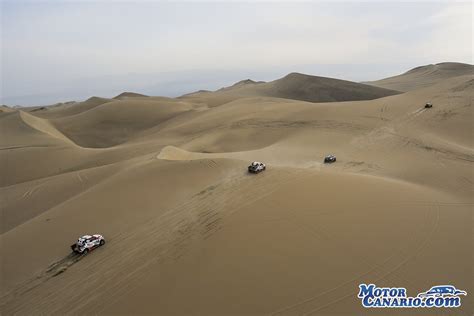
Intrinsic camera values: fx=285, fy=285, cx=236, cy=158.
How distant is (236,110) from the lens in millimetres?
37469

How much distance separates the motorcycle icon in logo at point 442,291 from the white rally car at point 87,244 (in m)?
9.81

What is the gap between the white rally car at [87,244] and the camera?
31.4 ft

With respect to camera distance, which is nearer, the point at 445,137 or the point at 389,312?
the point at 389,312

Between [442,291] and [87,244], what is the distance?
1058 cm

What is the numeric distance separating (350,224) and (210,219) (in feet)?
16.2

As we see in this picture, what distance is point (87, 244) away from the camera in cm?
964

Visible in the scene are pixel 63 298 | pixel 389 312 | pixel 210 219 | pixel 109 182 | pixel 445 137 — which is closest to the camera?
pixel 389 312

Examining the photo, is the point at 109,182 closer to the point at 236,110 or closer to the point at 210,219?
the point at 210,219

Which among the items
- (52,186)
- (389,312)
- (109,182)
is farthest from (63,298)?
(52,186)

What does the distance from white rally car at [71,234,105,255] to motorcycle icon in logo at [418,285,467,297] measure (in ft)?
32.2

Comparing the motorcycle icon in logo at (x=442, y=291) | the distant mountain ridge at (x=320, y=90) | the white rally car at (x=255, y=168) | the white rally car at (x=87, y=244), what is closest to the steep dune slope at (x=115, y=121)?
the distant mountain ridge at (x=320, y=90)

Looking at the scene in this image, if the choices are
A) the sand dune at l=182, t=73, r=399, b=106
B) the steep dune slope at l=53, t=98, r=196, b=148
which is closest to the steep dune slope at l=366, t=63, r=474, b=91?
the sand dune at l=182, t=73, r=399, b=106

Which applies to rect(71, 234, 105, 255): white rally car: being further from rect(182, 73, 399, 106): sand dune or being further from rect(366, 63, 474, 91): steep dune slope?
rect(366, 63, 474, 91): steep dune slope

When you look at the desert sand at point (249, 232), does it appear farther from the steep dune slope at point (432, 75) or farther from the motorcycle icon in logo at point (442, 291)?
the steep dune slope at point (432, 75)
